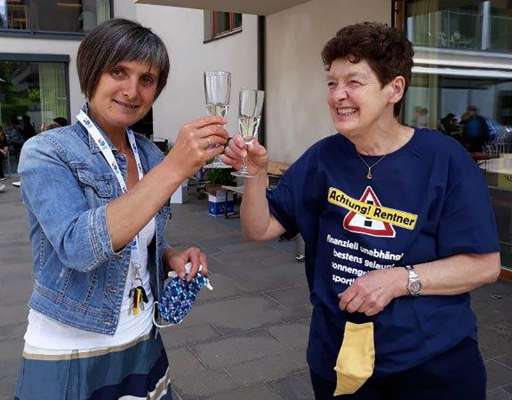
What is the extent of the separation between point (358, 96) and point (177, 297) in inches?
33.9

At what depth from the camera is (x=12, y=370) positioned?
12.2 ft

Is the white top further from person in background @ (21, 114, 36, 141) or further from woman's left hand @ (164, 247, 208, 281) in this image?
person in background @ (21, 114, 36, 141)

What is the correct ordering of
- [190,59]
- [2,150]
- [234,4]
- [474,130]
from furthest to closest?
[2,150]
[190,59]
[234,4]
[474,130]

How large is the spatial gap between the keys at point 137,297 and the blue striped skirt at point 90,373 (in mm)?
106

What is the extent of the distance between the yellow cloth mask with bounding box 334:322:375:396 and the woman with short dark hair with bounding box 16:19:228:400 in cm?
62

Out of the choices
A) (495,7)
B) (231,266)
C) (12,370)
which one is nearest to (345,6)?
(495,7)

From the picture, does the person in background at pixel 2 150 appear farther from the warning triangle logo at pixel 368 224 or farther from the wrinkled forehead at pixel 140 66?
the warning triangle logo at pixel 368 224

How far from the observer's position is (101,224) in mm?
1301

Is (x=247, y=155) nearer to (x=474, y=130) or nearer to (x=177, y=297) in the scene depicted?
(x=177, y=297)

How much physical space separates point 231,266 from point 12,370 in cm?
300

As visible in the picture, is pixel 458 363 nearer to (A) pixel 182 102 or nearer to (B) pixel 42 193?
(B) pixel 42 193

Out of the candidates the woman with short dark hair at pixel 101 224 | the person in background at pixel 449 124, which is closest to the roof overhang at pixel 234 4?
the person in background at pixel 449 124

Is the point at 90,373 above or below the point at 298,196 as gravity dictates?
below

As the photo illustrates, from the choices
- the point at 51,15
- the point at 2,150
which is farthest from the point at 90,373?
the point at 51,15
